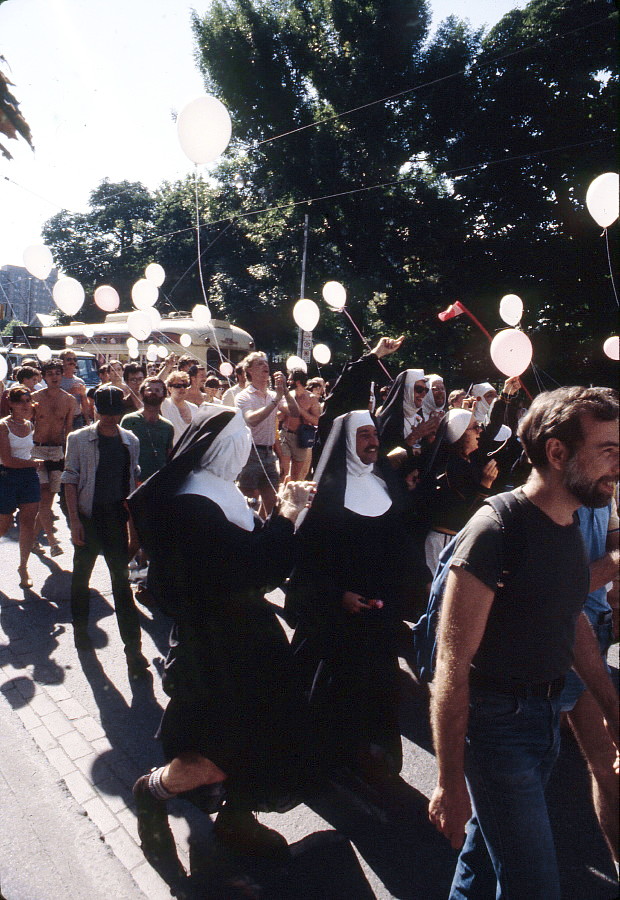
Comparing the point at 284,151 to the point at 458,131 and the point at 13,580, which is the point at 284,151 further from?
the point at 13,580

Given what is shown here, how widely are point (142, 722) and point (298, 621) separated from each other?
3.96 feet

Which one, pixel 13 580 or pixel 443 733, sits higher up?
pixel 443 733

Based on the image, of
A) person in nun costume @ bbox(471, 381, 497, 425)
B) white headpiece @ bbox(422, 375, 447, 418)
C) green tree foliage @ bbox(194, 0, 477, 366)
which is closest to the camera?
white headpiece @ bbox(422, 375, 447, 418)

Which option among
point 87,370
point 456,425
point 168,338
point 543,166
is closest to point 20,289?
point 87,370

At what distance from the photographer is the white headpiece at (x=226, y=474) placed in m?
2.75

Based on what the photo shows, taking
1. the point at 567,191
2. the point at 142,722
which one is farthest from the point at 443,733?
the point at 567,191

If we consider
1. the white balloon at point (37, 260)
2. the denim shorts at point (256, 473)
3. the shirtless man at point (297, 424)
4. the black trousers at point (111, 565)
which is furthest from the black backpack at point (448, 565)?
the white balloon at point (37, 260)

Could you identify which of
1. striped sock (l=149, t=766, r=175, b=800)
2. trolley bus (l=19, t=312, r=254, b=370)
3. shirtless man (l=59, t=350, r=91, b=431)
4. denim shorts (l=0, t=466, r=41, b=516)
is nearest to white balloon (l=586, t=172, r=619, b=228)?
striped sock (l=149, t=766, r=175, b=800)

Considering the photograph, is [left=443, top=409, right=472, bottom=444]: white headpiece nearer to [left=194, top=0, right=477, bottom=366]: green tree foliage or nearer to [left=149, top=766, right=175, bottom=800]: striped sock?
[left=149, top=766, right=175, bottom=800]: striped sock

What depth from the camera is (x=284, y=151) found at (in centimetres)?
1900

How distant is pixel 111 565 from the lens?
4.30 m

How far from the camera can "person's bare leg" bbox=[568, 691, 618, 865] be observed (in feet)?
5.70

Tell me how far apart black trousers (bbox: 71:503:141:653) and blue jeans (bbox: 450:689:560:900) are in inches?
116

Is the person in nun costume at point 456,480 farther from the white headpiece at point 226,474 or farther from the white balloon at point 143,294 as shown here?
the white balloon at point 143,294
